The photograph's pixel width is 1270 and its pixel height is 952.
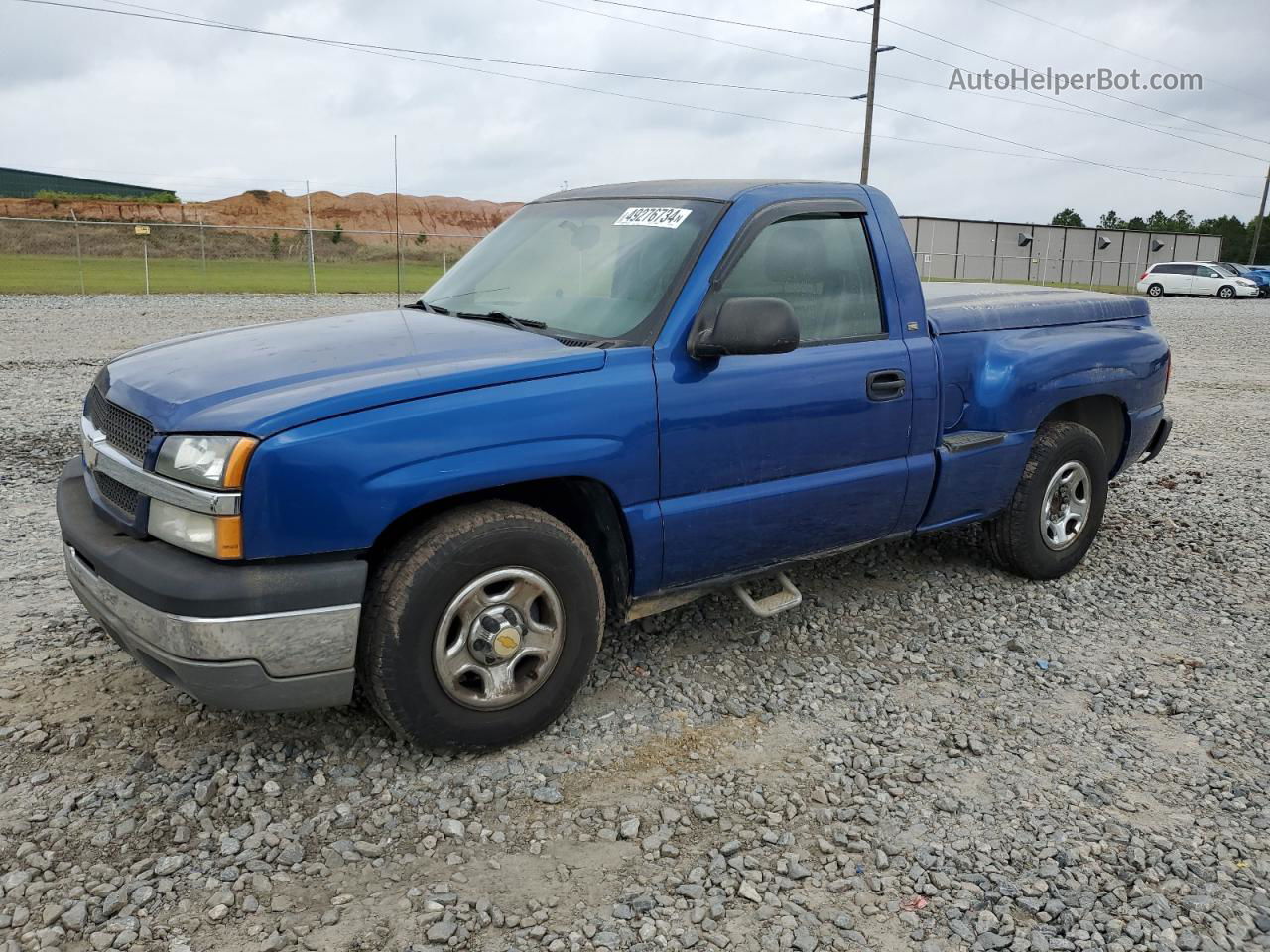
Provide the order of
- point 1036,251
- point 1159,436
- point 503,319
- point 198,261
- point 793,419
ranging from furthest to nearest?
point 1036,251 → point 198,261 → point 1159,436 → point 503,319 → point 793,419

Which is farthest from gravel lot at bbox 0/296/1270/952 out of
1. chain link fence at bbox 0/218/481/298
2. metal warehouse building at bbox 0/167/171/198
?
metal warehouse building at bbox 0/167/171/198

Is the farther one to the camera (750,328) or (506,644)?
(750,328)

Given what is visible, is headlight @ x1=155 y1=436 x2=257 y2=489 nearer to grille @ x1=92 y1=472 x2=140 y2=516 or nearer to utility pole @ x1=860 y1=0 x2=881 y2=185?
grille @ x1=92 y1=472 x2=140 y2=516

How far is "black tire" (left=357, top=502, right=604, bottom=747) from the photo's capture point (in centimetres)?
300

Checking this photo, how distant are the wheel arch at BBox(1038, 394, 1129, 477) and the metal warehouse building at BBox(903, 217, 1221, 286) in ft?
131

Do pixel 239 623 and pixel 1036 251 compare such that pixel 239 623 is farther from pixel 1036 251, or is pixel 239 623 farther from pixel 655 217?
pixel 1036 251

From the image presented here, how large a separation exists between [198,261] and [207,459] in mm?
50696

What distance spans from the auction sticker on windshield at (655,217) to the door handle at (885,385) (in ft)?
3.17

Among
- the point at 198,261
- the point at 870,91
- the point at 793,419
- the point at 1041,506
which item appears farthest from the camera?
the point at 198,261

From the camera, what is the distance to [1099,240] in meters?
54.8

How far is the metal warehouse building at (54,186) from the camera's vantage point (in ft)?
222

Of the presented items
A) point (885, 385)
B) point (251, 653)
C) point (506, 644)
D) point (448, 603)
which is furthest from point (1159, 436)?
point (251, 653)

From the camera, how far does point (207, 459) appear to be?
9.20ft

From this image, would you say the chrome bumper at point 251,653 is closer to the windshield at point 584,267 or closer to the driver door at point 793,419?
the driver door at point 793,419
